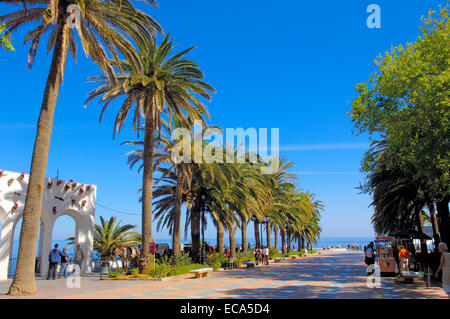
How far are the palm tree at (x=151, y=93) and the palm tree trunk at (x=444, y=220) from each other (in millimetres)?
15644

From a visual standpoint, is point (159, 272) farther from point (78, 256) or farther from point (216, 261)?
point (216, 261)

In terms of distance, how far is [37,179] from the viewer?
12453 millimetres

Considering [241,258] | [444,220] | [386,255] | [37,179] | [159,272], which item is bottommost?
[241,258]

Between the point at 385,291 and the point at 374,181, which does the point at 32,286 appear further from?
the point at 374,181

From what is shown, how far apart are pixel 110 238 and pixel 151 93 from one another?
560 inches

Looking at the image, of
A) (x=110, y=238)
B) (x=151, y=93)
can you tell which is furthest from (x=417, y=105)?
(x=110, y=238)

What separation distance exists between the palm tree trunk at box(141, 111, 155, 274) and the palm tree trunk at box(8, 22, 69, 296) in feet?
24.3

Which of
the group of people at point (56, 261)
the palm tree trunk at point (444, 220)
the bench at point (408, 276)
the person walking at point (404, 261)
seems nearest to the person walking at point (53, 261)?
the group of people at point (56, 261)

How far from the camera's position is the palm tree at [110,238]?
28.9m

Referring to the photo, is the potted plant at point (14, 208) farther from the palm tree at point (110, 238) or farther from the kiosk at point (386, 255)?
the kiosk at point (386, 255)

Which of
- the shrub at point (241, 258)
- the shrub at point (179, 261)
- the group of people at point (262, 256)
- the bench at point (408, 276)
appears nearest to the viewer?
the bench at point (408, 276)

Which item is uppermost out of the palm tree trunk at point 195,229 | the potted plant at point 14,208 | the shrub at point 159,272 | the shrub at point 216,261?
the potted plant at point 14,208
